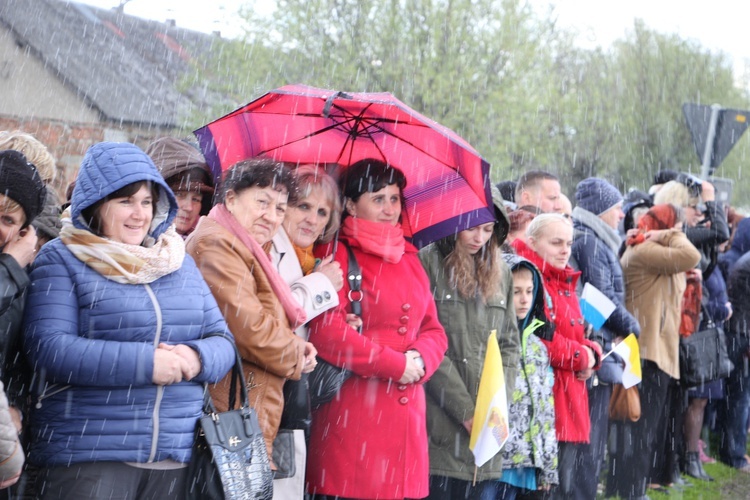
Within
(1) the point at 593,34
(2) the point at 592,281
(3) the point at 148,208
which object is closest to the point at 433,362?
(3) the point at 148,208

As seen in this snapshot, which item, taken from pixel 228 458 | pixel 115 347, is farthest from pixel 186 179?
pixel 228 458

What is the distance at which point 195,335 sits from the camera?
12.4 ft

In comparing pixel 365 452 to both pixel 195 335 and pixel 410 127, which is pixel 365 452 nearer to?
pixel 195 335

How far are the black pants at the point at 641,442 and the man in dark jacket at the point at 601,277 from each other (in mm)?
875

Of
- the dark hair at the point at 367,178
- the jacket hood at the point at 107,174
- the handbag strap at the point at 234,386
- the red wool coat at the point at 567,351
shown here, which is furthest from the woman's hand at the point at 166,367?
the red wool coat at the point at 567,351

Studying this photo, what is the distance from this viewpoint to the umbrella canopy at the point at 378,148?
4891mm

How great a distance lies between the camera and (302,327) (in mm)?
4590

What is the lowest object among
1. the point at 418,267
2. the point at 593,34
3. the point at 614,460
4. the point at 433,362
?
the point at 614,460

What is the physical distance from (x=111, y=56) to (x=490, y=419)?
23.1 m

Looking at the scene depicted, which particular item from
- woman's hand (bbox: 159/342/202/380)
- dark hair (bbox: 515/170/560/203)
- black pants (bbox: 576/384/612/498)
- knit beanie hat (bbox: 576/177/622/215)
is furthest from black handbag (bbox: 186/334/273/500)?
knit beanie hat (bbox: 576/177/622/215)

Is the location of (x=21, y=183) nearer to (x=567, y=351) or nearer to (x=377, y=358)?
(x=377, y=358)

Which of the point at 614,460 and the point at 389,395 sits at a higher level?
the point at 389,395

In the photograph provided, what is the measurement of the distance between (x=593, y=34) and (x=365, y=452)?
66.1 ft

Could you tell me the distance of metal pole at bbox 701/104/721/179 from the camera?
10.0 meters
